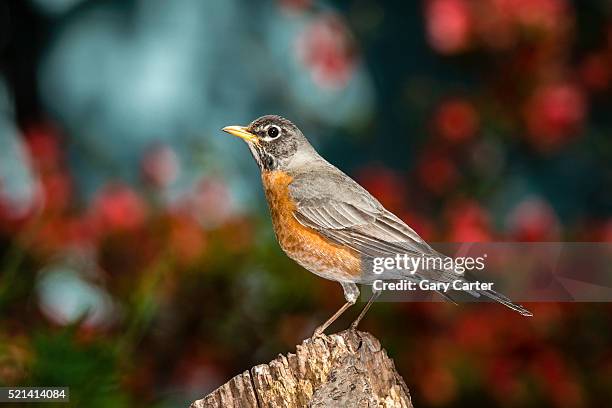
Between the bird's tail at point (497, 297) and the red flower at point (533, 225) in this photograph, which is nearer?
the bird's tail at point (497, 297)

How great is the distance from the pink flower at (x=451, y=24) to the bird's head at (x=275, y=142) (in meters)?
1.83

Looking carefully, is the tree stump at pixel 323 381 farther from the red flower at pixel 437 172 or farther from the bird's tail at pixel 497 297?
the red flower at pixel 437 172

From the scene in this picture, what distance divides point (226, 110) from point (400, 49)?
3.44 ft

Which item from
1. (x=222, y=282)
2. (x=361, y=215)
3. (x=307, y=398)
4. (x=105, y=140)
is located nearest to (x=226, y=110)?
(x=105, y=140)

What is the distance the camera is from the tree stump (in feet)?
6.93

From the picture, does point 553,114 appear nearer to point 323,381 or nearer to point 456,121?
point 456,121

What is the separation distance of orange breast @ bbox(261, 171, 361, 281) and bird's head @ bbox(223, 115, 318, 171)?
21 centimetres

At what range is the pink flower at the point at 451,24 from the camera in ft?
15.1

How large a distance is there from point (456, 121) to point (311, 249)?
87.4 inches

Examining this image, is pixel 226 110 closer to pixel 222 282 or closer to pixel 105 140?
pixel 105 140

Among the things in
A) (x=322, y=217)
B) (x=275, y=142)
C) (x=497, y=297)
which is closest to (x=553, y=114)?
(x=275, y=142)

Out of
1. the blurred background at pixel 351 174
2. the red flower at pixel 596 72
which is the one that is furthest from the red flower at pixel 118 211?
the red flower at pixel 596 72

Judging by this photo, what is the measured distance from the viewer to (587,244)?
14.3 ft

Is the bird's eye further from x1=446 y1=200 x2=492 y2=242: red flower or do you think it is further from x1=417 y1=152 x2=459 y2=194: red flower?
x1=417 y1=152 x2=459 y2=194: red flower
